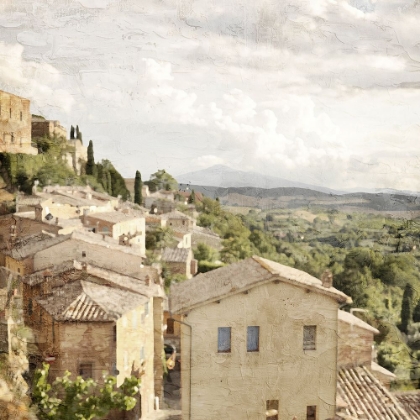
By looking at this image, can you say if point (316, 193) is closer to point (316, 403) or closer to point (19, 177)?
point (316, 403)

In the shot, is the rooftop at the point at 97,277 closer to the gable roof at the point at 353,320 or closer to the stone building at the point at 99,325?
the stone building at the point at 99,325

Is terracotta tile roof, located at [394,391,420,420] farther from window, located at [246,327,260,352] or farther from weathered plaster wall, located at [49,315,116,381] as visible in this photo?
weathered plaster wall, located at [49,315,116,381]

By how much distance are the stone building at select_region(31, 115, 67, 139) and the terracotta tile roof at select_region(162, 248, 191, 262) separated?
2.73 feet

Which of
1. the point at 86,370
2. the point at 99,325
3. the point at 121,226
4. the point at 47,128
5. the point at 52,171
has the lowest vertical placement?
the point at 86,370

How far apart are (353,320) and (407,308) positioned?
Answer: 0.35m

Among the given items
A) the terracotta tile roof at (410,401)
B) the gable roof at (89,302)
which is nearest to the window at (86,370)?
the gable roof at (89,302)

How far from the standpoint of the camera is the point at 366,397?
2.75 meters

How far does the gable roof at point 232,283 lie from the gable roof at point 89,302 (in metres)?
0.19

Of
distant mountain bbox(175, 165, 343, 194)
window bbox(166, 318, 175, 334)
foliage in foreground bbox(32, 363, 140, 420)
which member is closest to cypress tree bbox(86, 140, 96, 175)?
distant mountain bbox(175, 165, 343, 194)

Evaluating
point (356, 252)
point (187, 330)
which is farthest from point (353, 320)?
point (187, 330)

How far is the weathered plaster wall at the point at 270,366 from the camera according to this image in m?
2.62

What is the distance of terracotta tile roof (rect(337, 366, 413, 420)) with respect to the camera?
2.69 m

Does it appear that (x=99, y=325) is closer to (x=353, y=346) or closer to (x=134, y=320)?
(x=134, y=320)

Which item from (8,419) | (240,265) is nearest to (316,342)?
(240,265)
